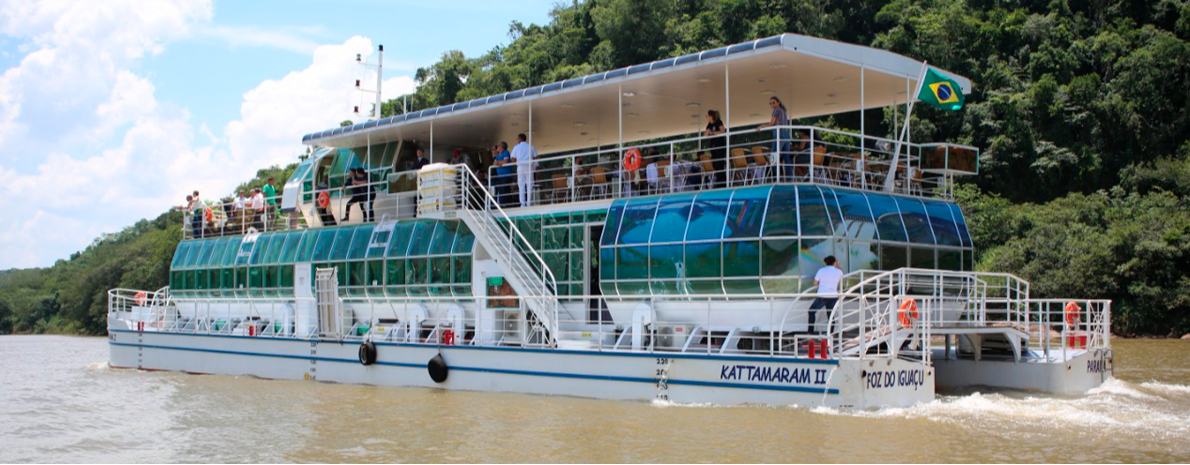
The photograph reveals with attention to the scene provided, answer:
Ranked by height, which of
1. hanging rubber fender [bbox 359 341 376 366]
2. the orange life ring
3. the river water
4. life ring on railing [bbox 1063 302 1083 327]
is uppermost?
the orange life ring

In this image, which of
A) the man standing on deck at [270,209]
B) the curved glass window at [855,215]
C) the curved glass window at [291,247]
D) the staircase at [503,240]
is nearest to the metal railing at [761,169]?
the curved glass window at [855,215]

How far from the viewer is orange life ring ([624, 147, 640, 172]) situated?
2033 cm

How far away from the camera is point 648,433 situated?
1434cm

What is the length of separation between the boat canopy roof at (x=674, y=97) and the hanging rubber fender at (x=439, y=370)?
495 centimetres

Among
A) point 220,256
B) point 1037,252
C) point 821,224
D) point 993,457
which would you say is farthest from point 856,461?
point 1037,252

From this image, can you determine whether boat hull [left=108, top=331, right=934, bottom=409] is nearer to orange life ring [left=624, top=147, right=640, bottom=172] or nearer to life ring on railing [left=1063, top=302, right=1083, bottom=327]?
orange life ring [left=624, top=147, right=640, bottom=172]

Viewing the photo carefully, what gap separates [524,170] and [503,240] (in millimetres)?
1750

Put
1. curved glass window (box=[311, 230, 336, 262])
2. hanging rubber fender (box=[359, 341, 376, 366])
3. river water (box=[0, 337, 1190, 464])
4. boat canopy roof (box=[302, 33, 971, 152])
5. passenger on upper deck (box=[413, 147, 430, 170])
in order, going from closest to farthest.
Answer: river water (box=[0, 337, 1190, 464]), boat canopy roof (box=[302, 33, 971, 152]), hanging rubber fender (box=[359, 341, 376, 366]), passenger on upper deck (box=[413, 147, 430, 170]), curved glass window (box=[311, 230, 336, 262])

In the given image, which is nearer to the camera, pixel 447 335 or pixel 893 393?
pixel 893 393

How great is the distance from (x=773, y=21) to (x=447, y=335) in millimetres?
44255

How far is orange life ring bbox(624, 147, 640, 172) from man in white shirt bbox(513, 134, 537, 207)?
254 cm

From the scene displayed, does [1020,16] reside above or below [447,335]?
above

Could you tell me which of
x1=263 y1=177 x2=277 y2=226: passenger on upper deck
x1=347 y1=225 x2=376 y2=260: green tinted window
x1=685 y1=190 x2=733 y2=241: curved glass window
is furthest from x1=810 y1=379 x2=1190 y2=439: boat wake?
x1=263 y1=177 x2=277 y2=226: passenger on upper deck

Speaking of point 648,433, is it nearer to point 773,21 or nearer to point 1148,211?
point 1148,211
